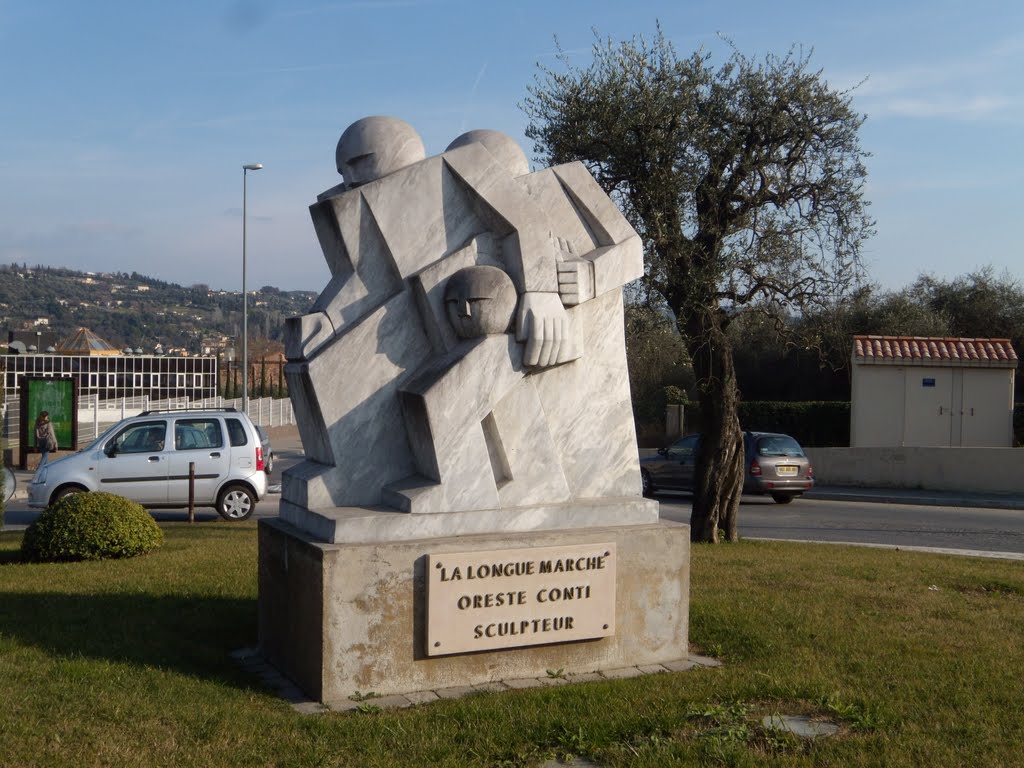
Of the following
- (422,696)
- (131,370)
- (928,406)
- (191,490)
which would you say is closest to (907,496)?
(928,406)

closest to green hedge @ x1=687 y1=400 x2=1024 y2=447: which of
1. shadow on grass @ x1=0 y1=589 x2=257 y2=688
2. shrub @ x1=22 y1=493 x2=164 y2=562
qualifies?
shrub @ x1=22 y1=493 x2=164 y2=562

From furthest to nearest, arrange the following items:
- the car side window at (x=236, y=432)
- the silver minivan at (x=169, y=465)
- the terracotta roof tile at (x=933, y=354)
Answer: the terracotta roof tile at (x=933, y=354), the car side window at (x=236, y=432), the silver minivan at (x=169, y=465)

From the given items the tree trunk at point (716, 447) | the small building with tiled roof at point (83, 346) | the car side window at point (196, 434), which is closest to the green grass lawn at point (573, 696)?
the tree trunk at point (716, 447)

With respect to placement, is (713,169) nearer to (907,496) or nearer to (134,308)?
(907,496)

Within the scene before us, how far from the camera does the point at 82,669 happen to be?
5.46 meters

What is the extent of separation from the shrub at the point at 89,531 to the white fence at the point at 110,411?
950cm

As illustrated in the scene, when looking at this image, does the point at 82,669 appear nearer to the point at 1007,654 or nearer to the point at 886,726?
the point at 886,726

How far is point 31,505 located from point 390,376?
424 inches

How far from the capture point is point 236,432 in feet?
50.5

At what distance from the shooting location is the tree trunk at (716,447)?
11.8 meters

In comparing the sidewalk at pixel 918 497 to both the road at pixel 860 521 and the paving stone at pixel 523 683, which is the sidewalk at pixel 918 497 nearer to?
the road at pixel 860 521

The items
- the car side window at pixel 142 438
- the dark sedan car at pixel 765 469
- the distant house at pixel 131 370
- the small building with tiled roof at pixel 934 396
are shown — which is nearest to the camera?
the car side window at pixel 142 438

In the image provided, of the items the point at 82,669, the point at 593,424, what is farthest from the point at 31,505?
the point at 593,424

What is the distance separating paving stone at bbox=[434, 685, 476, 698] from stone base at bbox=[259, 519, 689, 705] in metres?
0.02
